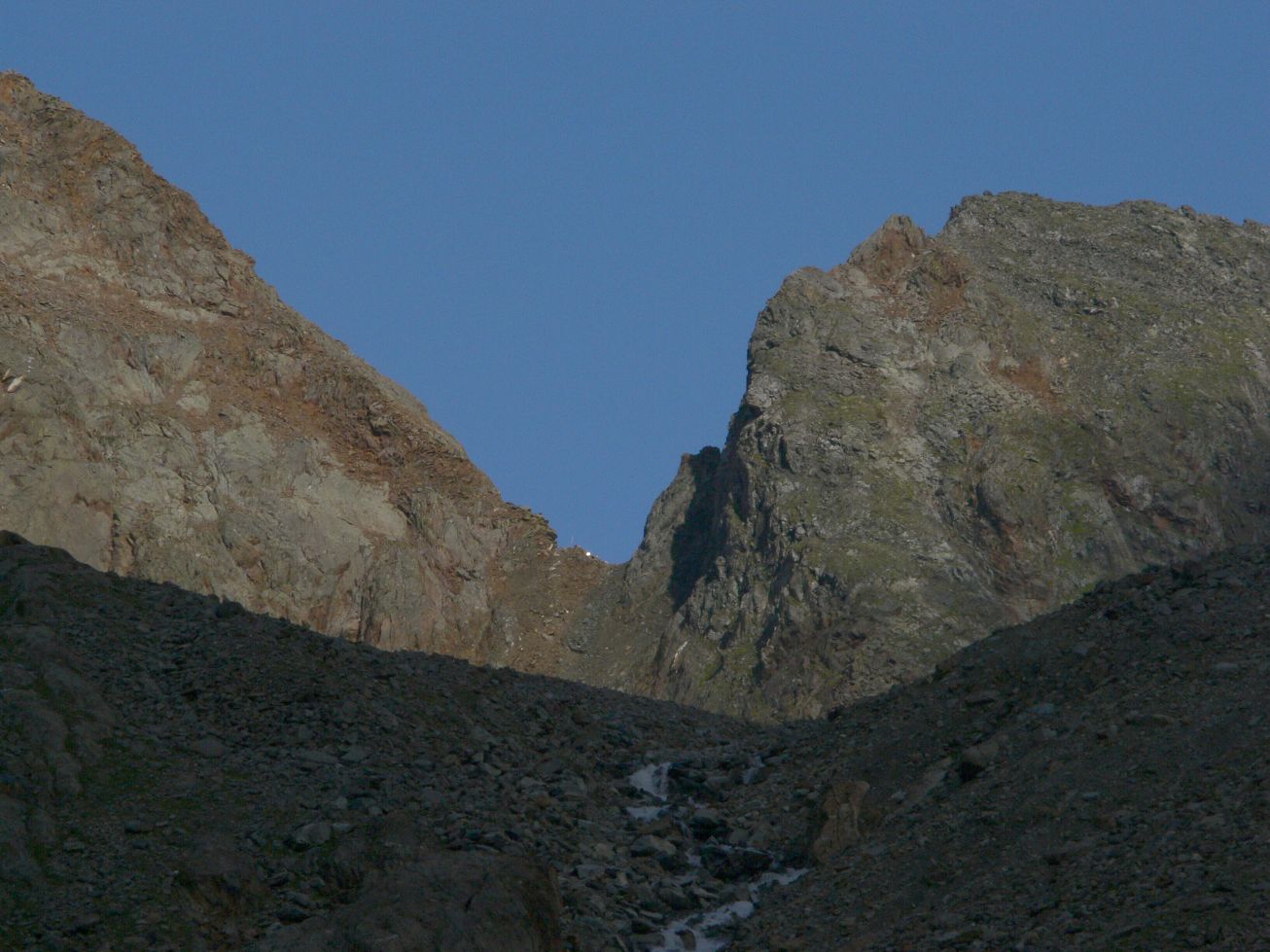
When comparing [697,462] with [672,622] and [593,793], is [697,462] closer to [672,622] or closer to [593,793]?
[672,622]

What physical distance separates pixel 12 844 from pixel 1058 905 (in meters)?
11.9

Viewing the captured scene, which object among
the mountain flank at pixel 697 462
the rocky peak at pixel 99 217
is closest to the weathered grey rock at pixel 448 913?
the mountain flank at pixel 697 462

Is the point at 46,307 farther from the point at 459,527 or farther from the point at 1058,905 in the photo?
the point at 1058,905

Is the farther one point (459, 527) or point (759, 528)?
point (459, 527)

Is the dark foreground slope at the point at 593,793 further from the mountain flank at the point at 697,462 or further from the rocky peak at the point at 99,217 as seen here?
the rocky peak at the point at 99,217

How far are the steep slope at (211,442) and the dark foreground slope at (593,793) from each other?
35392 millimetres

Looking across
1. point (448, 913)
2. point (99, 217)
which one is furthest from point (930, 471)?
point (448, 913)

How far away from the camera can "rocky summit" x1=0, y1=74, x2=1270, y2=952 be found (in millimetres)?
19734

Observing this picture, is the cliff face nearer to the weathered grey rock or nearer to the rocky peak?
the rocky peak

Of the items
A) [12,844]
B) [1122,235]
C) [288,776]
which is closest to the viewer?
[12,844]

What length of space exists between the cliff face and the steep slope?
6.32 m

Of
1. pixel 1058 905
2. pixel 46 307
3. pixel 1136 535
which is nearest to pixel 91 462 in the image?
pixel 46 307

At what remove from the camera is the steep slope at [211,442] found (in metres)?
63.4

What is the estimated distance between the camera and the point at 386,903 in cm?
1845
